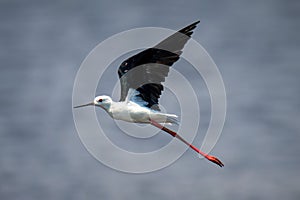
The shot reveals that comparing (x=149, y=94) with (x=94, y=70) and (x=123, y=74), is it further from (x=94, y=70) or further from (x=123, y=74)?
(x=94, y=70)

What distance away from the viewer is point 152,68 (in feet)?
89.9

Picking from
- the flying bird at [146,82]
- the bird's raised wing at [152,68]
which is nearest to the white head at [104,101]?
the flying bird at [146,82]

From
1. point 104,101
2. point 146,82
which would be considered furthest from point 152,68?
point 104,101

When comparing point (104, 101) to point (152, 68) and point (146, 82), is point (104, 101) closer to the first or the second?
point (146, 82)

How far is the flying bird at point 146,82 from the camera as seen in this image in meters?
26.9

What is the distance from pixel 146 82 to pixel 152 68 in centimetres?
78

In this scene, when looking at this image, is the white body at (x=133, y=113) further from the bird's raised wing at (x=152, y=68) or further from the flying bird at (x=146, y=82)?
the bird's raised wing at (x=152, y=68)

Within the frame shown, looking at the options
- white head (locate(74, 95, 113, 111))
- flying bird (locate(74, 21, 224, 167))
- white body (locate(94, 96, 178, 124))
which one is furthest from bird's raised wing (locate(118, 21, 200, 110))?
white head (locate(74, 95, 113, 111))

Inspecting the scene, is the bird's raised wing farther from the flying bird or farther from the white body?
the white body

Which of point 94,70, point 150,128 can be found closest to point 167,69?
point 150,128

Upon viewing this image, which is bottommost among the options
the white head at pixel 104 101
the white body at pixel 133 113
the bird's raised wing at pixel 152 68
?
the white body at pixel 133 113

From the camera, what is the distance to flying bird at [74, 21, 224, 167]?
26922 millimetres

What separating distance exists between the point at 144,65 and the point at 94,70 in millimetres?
6858

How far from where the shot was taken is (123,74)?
90.8 ft
